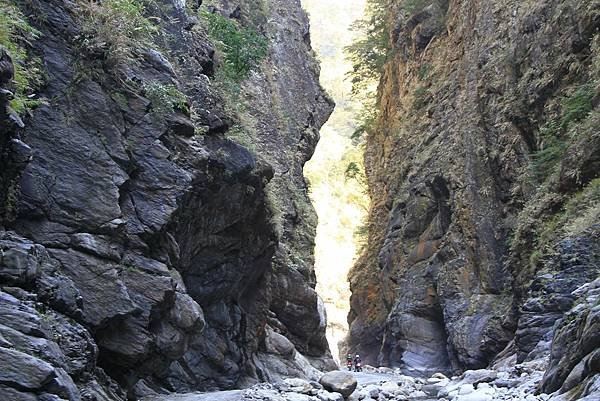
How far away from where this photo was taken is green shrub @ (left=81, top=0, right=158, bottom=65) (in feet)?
37.4

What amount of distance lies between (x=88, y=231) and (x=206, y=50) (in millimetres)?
8315

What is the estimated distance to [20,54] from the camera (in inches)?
366

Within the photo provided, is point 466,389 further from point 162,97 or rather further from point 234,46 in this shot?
point 234,46

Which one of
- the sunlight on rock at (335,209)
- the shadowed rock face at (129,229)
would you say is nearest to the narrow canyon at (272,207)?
the shadowed rock face at (129,229)

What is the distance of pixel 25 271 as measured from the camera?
748 centimetres

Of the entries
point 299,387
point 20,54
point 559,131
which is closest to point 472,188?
point 559,131

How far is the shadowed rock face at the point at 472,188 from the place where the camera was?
18.3 m

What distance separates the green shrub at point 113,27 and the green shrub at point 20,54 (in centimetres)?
130

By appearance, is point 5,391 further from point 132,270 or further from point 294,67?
point 294,67

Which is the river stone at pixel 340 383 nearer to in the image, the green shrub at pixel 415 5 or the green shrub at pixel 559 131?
the green shrub at pixel 559 131

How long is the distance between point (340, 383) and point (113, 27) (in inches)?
409

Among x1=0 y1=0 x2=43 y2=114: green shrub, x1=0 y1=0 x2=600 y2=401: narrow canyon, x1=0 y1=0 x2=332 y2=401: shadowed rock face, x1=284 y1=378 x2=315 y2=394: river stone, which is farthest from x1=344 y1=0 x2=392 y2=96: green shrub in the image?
x1=0 y1=0 x2=43 y2=114: green shrub

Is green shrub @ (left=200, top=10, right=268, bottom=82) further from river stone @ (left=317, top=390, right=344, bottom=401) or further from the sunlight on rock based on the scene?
the sunlight on rock

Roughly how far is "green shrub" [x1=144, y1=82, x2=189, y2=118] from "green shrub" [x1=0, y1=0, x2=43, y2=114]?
2.39 m
